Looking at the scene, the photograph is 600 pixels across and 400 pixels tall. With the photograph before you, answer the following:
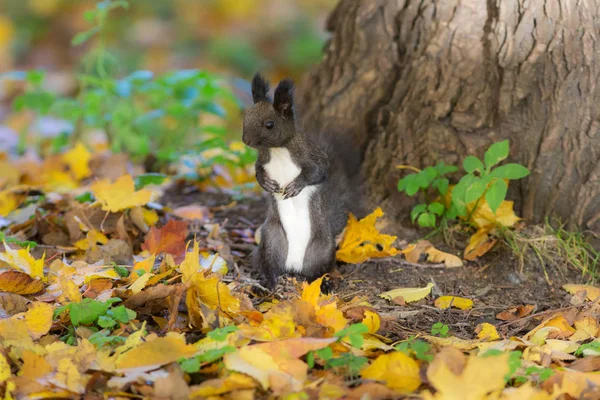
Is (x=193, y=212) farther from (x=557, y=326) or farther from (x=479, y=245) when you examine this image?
(x=557, y=326)

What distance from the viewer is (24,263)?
2.66 metres

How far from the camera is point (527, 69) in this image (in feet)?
10.0

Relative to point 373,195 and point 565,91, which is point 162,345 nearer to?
point 373,195

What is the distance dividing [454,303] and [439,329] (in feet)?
1.08

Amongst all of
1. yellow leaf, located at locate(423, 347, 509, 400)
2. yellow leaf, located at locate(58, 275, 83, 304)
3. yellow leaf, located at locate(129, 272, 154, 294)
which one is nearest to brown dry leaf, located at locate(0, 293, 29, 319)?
yellow leaf, located at locate(58, 275, 83, 304)

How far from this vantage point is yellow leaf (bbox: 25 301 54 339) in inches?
89.4

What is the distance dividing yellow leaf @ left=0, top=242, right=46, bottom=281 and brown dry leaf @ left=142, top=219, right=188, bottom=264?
48 centimetres

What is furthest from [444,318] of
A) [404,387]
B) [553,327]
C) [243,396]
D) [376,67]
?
[376,67]

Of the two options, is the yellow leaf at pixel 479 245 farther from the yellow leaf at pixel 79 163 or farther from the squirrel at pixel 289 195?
the yellow leaf at pixel 79 163

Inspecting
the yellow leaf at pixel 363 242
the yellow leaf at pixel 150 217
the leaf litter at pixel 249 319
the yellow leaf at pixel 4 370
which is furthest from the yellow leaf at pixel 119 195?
the yellow leaf at pixel 4 370

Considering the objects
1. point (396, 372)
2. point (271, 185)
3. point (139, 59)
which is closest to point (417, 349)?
point (396, 372)

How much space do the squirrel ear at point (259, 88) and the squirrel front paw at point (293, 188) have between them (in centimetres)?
33

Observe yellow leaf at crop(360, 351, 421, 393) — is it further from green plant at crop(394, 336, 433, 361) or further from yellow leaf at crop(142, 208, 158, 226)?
yellow leaf at crop(142, 208, 158, 226)

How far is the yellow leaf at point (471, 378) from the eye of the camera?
1.84 metres
